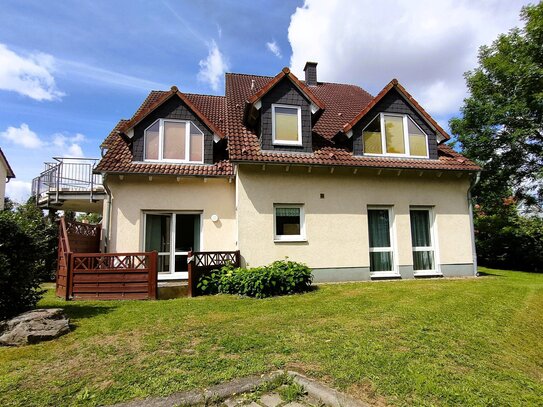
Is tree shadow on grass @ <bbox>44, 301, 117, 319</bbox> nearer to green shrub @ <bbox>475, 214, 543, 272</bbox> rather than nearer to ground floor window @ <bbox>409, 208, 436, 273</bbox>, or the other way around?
ground floor window @ <bbox>409, 208, 436, 273</bbox>

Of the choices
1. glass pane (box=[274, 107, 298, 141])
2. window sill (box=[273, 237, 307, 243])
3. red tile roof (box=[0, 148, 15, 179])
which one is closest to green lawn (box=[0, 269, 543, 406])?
window sill (box=[273, 237, 307, 243])

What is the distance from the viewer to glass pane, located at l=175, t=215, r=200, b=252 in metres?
11.4

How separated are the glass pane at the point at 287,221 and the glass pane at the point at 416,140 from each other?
17.6ft

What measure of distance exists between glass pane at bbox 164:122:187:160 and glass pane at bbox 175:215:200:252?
2228 millimetres

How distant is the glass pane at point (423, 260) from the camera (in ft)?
39.3

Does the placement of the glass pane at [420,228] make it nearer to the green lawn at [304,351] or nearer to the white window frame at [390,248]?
the white window frame at [390,248]

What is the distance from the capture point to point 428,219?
12305 mm

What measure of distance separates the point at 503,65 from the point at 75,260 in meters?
26.2

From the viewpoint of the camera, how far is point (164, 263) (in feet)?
36.6

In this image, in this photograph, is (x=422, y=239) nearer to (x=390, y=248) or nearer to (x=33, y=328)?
(x=390, y=248)

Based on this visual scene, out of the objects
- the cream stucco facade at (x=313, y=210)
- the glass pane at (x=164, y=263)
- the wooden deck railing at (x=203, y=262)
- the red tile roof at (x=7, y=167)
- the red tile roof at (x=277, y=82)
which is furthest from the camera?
the red tile roof at (x=7, y=167)

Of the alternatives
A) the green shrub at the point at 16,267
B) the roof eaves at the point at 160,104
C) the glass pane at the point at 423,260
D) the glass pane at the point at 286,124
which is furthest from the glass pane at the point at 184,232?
the glass pane at the point at 423,260

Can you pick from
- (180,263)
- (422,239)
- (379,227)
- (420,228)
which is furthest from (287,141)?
(422,239)

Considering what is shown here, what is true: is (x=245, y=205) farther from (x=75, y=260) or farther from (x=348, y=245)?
(x=75, y=260)
